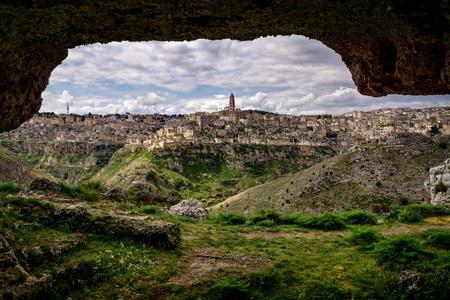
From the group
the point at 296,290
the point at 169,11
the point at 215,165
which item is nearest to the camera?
the point at 169,11

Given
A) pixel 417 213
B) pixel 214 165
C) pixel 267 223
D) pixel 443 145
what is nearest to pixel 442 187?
pixel 417 213

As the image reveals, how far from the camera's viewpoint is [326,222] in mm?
11367

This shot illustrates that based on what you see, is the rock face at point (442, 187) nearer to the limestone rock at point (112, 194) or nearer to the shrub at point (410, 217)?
the shrub at point (410, 217)

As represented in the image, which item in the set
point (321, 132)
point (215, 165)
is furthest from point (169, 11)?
point (321, 132)

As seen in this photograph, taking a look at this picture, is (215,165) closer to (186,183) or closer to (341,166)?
(186,183)

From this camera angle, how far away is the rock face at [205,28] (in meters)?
3.41

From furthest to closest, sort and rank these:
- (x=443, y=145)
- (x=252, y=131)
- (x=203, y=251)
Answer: (x=252, y=131) → (x=443, y=145) → (x=203, y=251)

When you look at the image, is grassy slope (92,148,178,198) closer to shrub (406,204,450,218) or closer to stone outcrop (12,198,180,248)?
shrub (406,204,450,218)

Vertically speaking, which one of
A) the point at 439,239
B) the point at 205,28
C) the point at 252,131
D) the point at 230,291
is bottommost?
the point at 439,239

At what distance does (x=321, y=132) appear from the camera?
132250 mm

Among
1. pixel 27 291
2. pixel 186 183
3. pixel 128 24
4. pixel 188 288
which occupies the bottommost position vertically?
pixel 186 183

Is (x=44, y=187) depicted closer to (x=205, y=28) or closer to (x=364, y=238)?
(x=205, y=28)

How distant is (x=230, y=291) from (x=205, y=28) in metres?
4.91

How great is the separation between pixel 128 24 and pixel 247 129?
422 feet
